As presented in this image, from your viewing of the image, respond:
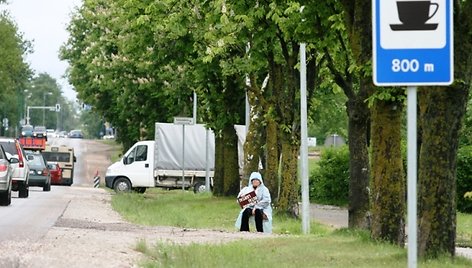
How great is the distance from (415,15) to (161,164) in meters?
44.5

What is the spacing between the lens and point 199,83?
132 feet

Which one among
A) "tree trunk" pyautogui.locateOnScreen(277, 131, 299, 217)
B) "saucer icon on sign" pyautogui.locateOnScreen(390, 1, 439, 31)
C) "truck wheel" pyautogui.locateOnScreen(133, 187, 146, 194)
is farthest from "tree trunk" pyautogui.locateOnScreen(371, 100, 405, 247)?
"truck wheel" pyautogui.locateOnScreen(133, 187, 146, 194)

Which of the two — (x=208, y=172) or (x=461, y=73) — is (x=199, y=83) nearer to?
(x=208, y=172)

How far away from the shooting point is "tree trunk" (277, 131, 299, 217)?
32.1 m

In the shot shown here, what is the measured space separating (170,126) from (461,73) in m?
38.9

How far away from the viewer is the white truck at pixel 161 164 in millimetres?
53250

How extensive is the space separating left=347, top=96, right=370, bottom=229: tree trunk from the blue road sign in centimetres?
1417

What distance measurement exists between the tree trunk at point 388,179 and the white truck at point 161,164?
3388cm

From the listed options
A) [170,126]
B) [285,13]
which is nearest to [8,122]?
[170,126]

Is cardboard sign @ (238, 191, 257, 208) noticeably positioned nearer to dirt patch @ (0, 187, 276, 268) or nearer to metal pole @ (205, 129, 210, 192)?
dirt patch @ (0, 187, 276, 268)

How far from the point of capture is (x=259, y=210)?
26.0 meters

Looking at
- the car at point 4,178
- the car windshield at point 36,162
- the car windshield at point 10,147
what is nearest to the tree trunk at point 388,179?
the car at point 4,178

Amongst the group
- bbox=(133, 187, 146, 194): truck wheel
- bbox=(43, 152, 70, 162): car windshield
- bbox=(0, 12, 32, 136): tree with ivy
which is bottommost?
bbox=(133, 187, 146, 194): truck wheel

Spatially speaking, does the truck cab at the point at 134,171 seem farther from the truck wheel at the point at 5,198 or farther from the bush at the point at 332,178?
the truck wheel at the point at 5,198
